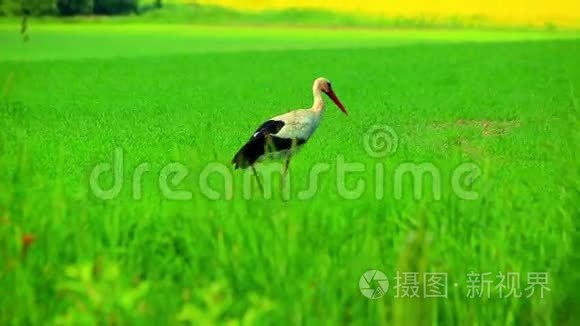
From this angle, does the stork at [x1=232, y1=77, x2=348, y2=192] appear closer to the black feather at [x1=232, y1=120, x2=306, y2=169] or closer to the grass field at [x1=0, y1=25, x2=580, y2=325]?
the black feather at [x1=232, y1=120, x2=306, y2=169]

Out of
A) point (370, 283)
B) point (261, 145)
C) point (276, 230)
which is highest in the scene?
point (261, 145)

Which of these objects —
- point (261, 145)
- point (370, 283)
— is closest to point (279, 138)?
point (261, 145)

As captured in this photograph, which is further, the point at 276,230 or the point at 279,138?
the point at 279,138

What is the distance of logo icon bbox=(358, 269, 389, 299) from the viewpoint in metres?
5.28

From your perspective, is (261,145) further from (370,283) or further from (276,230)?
(370,283)

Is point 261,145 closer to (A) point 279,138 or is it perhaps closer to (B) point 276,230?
(A) point 279,138

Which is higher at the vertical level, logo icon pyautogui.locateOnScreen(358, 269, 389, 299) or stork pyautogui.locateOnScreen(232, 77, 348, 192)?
stork pyautogui.locateOnScreen(232, 77, 348, 192)

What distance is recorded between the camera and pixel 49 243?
549cm

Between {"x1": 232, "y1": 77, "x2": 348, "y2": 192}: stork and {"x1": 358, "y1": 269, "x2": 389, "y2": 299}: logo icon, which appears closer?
{"x1": 358, "y1": 269, "x2": 389, "y2": 299}: logo icon

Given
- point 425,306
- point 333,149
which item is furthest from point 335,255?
point 333,149

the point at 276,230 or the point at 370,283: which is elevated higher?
the point at 276,230

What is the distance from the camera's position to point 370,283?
5453mm

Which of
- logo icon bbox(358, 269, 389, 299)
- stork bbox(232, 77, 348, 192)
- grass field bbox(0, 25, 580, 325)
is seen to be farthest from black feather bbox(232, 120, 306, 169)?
logo icon bbox(358, 269, 389, 299)

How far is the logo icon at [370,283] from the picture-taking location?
5.28 meters
